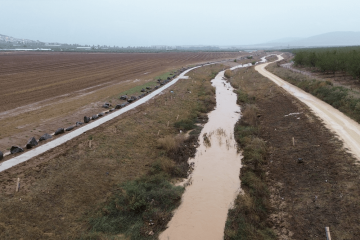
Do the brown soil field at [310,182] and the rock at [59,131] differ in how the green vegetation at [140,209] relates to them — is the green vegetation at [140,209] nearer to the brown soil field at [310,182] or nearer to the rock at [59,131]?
the brown soil field at [310,182]

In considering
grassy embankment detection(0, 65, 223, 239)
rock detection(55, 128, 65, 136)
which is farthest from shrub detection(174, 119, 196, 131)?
rock detection(55, 128, 65, 136)

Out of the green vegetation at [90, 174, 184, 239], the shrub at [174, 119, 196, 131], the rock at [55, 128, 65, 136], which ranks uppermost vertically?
the rock at [55, 128, 65, 136]

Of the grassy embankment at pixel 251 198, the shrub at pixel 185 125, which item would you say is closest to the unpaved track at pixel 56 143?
the shrub at pixel 185 125

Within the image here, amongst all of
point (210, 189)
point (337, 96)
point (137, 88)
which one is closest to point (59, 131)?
point (210, 189)

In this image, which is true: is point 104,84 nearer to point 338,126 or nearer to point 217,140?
point 217,140

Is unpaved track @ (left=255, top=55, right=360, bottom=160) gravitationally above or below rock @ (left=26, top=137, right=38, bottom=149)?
above

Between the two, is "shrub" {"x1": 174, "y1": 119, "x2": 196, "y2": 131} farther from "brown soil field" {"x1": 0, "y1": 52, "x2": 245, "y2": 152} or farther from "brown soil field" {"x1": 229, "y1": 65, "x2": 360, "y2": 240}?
"brown soil field" {"x1": 0, "y1": 52, "x2": 245, "y2": 152}
